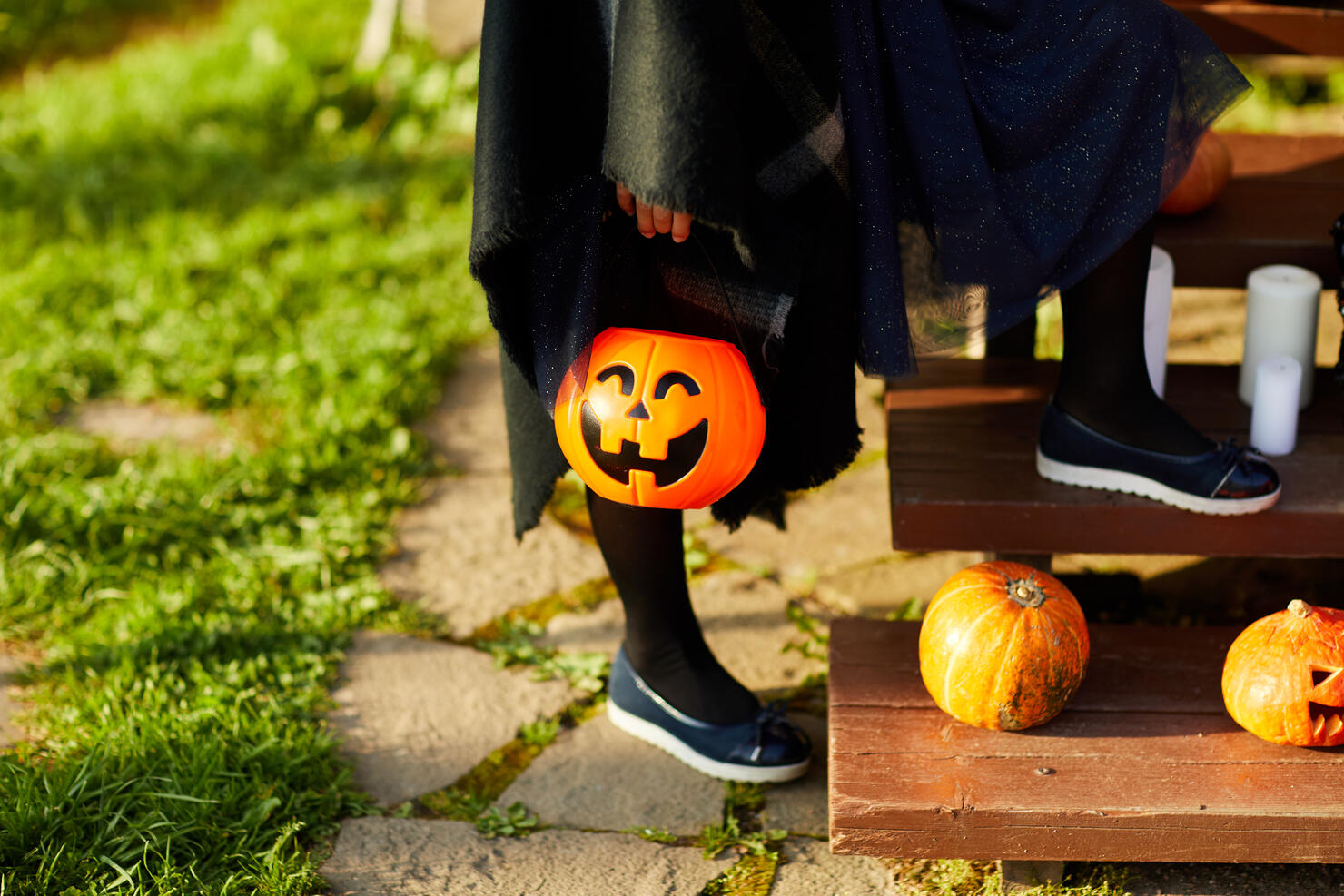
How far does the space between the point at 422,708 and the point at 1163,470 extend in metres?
1.45

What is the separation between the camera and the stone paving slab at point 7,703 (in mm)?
2309

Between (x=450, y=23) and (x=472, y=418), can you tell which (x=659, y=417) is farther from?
(x=450, y=23)

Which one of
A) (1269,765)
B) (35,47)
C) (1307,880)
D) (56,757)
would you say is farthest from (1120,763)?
(35,47)

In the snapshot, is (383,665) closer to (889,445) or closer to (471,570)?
(471,570)

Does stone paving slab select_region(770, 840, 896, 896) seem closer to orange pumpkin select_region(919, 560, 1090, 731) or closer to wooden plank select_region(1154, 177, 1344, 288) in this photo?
orange pumpkin select_region(919, 560, 1090, 731)

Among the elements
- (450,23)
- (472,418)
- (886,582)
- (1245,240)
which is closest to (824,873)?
(886,582)

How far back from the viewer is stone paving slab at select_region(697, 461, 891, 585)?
2865 millimetres

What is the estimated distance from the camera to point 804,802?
219cm

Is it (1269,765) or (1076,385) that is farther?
(1076,385)

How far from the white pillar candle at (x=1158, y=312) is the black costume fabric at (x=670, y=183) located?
76 cm

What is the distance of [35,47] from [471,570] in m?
4.60

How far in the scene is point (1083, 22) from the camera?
182 cm

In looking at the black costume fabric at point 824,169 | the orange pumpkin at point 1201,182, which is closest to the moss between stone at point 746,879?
the black costume fabric at point 824,169

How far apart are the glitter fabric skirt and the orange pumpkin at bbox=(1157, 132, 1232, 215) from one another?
0.82 meters
